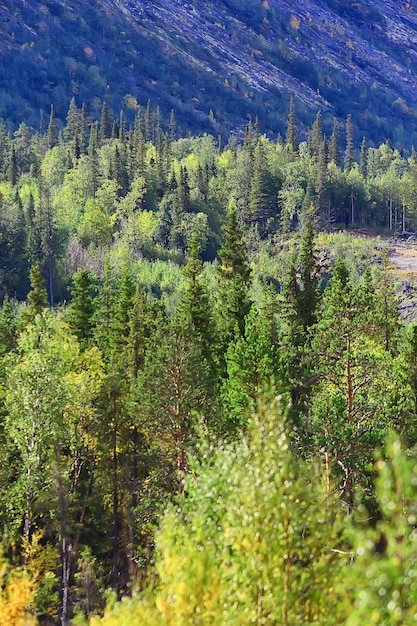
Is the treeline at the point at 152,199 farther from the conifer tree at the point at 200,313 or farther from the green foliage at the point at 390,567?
the green foliage at the point at 390,567

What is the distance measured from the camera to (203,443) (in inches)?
757

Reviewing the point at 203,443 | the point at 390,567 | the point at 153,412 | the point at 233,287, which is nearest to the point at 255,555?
the point at 390,567

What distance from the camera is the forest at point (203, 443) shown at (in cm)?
1480

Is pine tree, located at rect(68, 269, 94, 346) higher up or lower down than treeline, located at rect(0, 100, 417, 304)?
lower down

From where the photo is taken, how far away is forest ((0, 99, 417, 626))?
14797mm

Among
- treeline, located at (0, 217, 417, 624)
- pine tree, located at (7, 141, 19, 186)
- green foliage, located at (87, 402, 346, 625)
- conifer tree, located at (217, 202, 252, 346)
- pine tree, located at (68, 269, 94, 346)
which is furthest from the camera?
pine tree, located at (7, 141, 19, 186)

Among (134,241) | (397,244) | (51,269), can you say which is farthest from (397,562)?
(397,244)

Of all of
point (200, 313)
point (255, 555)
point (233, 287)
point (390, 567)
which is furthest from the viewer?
point (233, 287)

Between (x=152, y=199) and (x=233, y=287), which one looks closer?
(x=233, y=287)

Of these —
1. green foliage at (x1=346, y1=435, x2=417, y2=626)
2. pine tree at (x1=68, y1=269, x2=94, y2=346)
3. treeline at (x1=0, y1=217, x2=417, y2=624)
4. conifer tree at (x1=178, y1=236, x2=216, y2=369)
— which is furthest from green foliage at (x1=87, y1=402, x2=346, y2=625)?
pine tree at (x1=68, y1=269, x2=94, y2=346)

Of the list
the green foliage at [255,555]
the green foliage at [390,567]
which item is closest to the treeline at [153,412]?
the green foliage at [255,555]

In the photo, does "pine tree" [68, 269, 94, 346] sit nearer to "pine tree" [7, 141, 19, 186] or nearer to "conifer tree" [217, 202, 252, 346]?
"conifer tree" [217, 202, 252, 346]

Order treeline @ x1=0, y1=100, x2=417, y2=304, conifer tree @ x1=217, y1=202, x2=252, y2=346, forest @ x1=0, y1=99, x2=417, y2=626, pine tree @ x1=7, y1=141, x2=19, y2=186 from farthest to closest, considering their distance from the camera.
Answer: pine tree @ x1=7, y1=141, x2=19, y2=186 < treeline @ x1=0, y1=100, x2=417, y2=304 < conifer tree @ x1=217, y1=202, x2=252, y2=346 < forest @ x1=0, y1=99, x2=417, y2=626

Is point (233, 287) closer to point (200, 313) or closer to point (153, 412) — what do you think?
point (200, 313)
